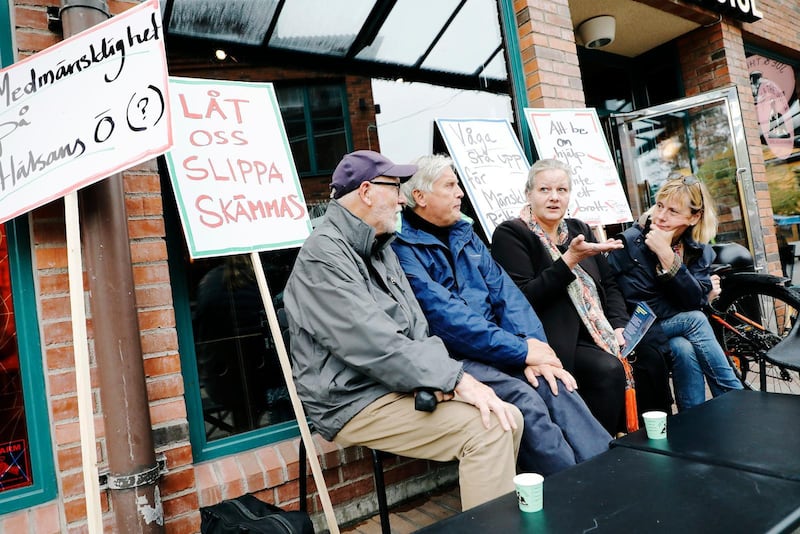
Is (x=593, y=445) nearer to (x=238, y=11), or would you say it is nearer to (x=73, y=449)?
(x=73, y=449)

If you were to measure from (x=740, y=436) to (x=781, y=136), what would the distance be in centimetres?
594

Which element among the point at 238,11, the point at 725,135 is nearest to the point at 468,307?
the point at 238,11

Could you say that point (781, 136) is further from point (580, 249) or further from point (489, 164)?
point (580, 249)

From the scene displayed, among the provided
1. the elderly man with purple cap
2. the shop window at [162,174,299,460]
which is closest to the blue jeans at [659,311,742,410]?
the elderly man with purple cap

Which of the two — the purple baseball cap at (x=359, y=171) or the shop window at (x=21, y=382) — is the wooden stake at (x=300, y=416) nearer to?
the purple baseball cap at (x=359, y=171)

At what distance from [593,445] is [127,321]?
68.6 inches

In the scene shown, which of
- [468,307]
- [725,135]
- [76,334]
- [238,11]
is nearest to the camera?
[76,334]

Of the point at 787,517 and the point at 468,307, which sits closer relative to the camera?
the point at 787,517

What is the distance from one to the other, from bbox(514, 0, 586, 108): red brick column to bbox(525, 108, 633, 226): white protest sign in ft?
0.50

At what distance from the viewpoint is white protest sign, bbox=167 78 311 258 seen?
1922 millimetres

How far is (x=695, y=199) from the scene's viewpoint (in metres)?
2.76

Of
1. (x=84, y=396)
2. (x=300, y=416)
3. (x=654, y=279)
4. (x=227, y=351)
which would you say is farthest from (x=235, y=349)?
(x=654, y=279)

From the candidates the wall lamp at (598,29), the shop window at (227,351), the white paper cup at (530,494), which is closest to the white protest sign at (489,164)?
the shop window at (227,351)

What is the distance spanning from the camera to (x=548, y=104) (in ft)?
11.4
